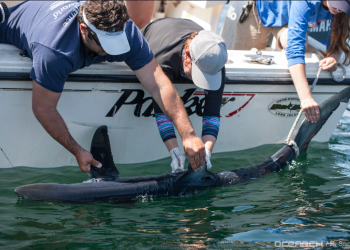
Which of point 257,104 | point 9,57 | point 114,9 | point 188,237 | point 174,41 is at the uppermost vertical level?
point 114,9

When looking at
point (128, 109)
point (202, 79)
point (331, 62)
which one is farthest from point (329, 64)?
point (128, 109)

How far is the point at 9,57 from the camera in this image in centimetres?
253

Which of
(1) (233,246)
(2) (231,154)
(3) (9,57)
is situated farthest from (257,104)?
(3) (9,57)

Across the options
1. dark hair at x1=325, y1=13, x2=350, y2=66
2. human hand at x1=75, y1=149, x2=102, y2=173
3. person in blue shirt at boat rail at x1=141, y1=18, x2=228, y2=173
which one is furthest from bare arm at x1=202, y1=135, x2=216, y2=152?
dark hair at x1=325, y1=13, x2=350, y2=66

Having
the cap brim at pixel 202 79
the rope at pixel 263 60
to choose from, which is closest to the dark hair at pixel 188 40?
the cap brim at pixel 202 79

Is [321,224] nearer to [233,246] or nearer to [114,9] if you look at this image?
[233,246]

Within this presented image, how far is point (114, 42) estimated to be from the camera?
2230 millimetres

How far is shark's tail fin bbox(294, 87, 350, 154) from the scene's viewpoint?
318cm

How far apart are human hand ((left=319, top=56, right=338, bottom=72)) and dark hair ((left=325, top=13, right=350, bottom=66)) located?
0.42 ft

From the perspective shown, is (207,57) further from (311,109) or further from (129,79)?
(311,109)

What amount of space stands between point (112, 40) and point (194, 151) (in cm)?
97

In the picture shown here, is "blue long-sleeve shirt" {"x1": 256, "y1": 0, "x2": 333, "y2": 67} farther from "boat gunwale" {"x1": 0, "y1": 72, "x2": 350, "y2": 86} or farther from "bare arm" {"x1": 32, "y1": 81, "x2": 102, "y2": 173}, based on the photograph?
"bare arm" {"x1": 32, "y1": 81, "x2": 102, "y2": 173}

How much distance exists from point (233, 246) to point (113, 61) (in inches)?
65.3

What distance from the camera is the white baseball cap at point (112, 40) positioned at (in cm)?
216
